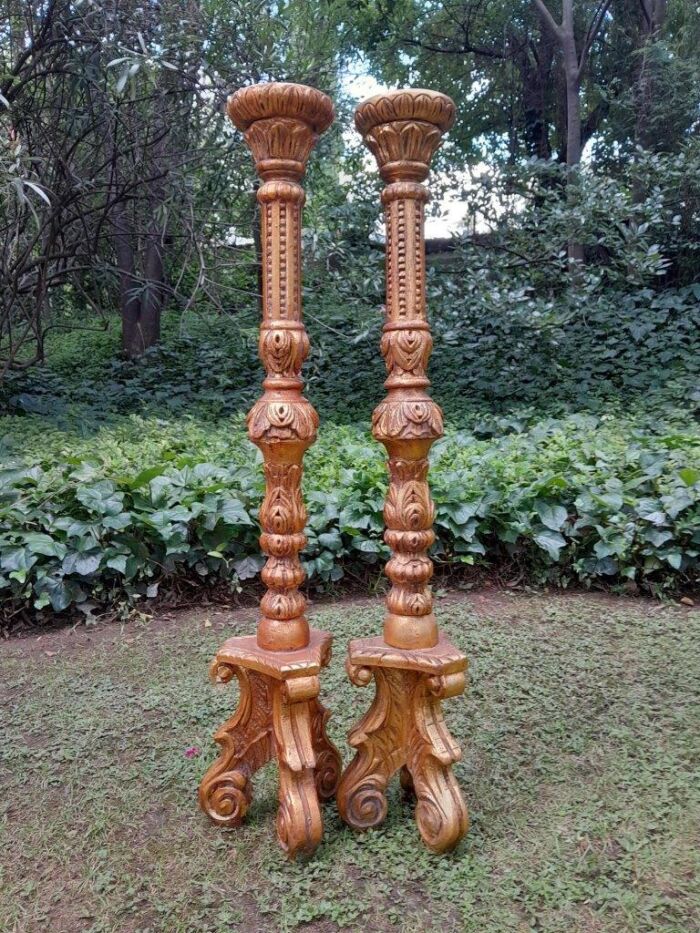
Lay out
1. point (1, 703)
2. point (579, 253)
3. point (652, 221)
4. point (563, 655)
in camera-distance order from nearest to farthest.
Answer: point (1, 703)
point (563, 655)
point (652, 221)
point (579, 253)

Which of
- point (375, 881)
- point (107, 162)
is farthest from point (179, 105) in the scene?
point (375, 881)

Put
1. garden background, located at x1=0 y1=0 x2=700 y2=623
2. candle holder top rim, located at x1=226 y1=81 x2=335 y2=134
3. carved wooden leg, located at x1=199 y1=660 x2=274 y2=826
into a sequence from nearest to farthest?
candle holder top rim, located at x1=226 y1=81 x2=335 y2=134 < carved wooden leg, located at x1=199 y1=660 x2=274 y2=826 < garden background, located at x1=0 y1=0 x2=700 y2=623

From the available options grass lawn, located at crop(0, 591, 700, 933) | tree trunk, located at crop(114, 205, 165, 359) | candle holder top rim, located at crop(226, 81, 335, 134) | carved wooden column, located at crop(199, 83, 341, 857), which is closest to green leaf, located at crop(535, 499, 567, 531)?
grass lawn, located at crop(0, 591, 700, 933)

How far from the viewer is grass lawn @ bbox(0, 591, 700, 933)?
1526mm

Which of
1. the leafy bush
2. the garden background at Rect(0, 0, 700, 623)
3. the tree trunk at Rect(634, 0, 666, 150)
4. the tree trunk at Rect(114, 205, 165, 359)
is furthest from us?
the tree trunk at Rect(634, 0, 666, 150)

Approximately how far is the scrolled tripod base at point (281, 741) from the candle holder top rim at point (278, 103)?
118cm

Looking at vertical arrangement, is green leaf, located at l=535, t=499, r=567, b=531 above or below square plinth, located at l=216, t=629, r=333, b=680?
above

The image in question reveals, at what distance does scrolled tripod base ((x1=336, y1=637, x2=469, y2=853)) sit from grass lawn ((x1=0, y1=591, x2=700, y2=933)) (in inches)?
2.8

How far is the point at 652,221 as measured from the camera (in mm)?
4969

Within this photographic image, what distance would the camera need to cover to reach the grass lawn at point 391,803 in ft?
→ 5.01

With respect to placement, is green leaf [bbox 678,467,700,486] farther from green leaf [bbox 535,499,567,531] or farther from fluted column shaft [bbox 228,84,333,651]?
fluted column shaft [bbox 228,84,333,651]

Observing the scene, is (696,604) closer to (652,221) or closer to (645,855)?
(645,855)

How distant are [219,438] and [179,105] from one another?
2.07 metres

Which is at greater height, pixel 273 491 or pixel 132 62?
pixel 132 62
